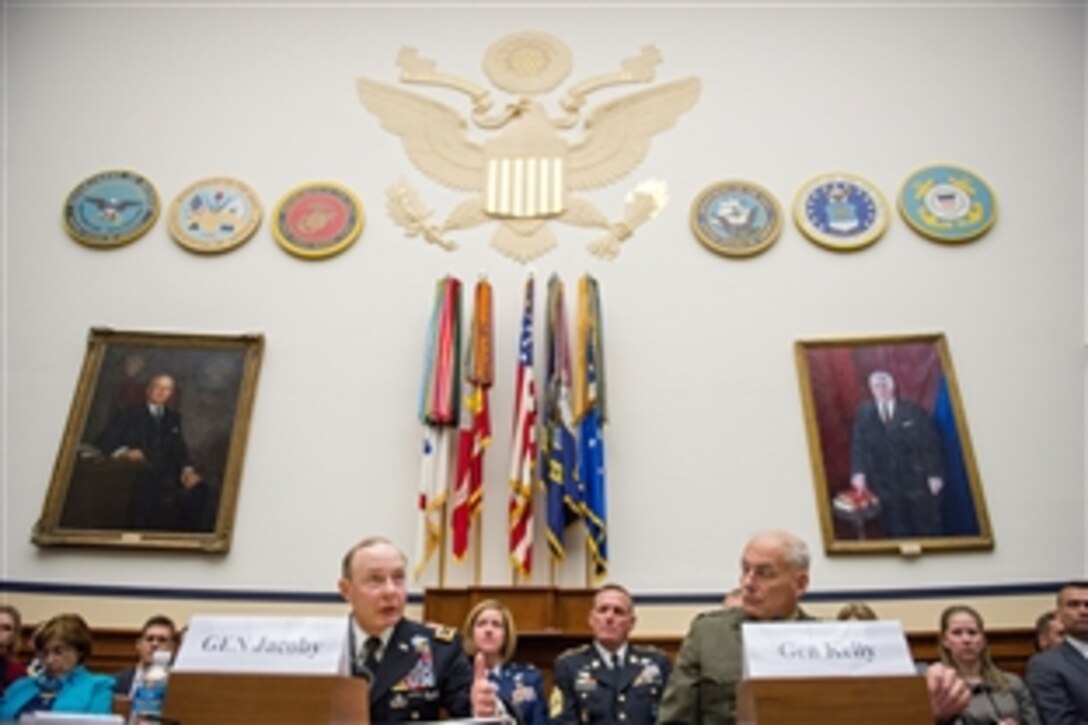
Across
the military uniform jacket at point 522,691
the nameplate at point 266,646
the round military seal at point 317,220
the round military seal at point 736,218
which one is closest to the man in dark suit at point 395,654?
the nameplate at point 266,646

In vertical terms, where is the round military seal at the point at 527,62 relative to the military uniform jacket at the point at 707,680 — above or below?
above

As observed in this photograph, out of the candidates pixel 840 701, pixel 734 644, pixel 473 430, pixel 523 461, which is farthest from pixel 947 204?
pixel 840 701

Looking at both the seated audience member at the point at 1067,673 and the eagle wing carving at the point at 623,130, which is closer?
the seated audience member at the point at 1067,673

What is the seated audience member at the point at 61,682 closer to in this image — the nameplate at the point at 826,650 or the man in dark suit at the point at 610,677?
the man in dark suit at the point at 610,677

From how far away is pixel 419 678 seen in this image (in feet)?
11.4

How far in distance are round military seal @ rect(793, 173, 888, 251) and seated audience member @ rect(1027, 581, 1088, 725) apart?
3627mm

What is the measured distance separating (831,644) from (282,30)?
8.33 metres

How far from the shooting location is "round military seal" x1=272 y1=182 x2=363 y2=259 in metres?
8.58

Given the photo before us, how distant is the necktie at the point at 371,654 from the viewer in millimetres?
3488

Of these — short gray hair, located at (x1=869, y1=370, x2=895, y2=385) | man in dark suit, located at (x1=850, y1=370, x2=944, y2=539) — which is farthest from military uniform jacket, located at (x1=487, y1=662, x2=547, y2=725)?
short gray hair, located at (x1=869, y1=370, x2=895, y2=385)

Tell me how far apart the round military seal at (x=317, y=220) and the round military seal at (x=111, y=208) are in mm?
1098

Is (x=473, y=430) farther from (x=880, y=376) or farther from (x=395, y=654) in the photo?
(x=395, y=654)

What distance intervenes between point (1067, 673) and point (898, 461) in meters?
2.57

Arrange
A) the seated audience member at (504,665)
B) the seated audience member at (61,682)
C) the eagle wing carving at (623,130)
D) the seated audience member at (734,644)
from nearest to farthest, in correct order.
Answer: the seated audience member at (734,644) → the seated audience member at (504,665) → the seated audience member at (61,682) → the eagle wing carving at (623,130)
